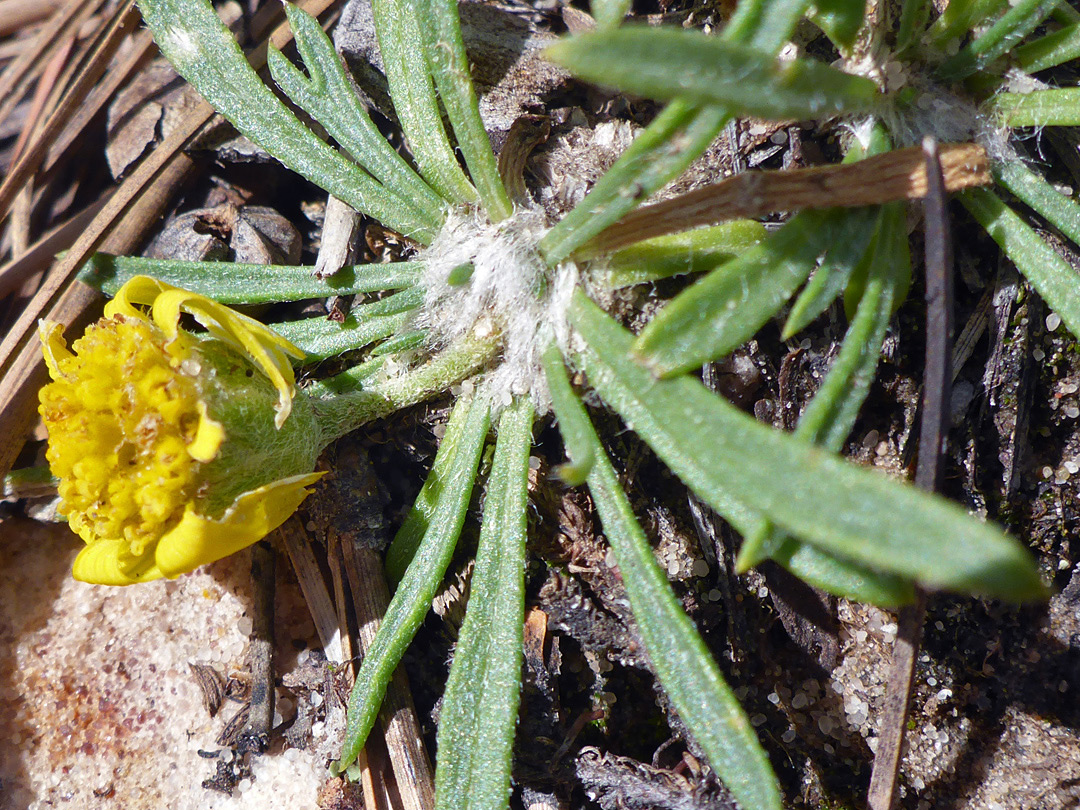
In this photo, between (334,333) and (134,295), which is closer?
(134,295)

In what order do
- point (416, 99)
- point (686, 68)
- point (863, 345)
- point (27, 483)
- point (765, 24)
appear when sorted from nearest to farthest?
point (686, 68)
point (765, 24)
point (863, 345)
point (416, 99)
point (27, 483)

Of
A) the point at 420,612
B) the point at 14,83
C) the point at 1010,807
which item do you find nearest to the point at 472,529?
the point at 420,612

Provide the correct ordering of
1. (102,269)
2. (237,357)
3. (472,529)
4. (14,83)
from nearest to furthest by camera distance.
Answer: (237,357)
(472,529)
(102,269)
(14,83)

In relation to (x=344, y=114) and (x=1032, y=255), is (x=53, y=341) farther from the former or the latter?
(x=1032, y=255)

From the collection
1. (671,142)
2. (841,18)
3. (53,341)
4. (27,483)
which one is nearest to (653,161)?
(671,142)

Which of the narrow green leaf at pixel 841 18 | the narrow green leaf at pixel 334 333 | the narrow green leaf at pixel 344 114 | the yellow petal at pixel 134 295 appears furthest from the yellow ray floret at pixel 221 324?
the narrow green leaf at pixel 841 18

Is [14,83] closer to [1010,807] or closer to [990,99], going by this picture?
[990,99]

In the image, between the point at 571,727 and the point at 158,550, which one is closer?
the point at 158,550
